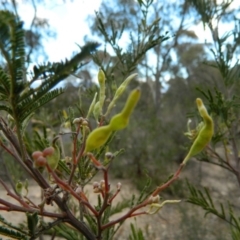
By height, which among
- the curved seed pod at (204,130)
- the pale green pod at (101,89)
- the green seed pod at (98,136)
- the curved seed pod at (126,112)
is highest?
the pale green pod at (101,89)

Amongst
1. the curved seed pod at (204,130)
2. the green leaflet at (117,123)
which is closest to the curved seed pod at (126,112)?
the green leaflet at (117,123)

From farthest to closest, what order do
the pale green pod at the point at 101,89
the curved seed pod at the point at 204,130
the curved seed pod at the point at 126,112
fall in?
the pale green pod at the point at 101,89, the curved seed pod at the point at 204,130, the curved seed pod at the point at 126,112

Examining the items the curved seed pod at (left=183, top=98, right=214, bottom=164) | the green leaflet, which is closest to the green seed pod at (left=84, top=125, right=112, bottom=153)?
the green leaflet

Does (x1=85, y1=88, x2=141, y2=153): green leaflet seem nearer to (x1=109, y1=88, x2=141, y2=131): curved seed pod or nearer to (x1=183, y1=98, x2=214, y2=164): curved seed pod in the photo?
(x1=109, y1=88, x2=141, y2=131): curved seed pod

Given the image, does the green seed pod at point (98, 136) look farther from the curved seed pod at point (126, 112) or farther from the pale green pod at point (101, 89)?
the pale green pod at point (101, 89)

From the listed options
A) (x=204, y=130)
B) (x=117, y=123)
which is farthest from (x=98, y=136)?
(x=204, y=130)

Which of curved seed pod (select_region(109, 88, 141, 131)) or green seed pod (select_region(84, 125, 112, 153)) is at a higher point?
curved seed pod (select_region(109, 88, 141, 131))

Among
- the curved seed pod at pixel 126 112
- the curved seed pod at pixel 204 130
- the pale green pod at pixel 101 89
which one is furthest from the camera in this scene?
the pale green pod at pixel 101 89

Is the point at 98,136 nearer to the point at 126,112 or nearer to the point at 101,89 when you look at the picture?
the point at 126,112

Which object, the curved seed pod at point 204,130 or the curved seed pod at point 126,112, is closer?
the curved seed pod at point 126,112
